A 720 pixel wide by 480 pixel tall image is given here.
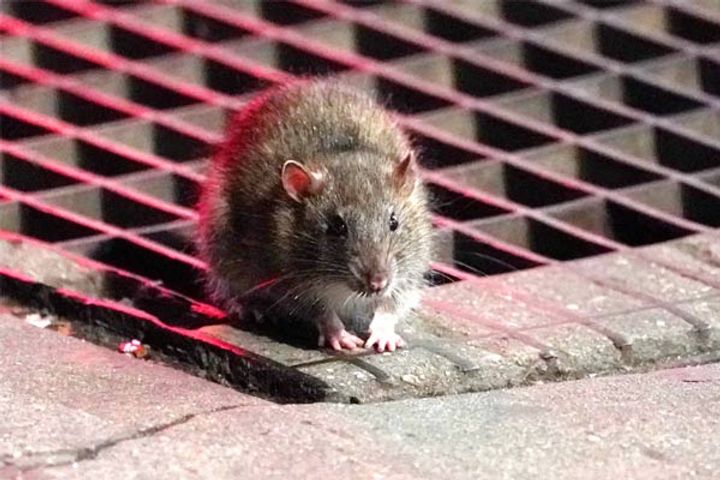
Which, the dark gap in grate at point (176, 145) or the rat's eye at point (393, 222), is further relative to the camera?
the dark gap in grate at point (176, 145)

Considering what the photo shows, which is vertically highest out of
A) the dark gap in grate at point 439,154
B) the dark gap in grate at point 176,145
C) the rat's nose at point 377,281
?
the rat's nose at point 377,281

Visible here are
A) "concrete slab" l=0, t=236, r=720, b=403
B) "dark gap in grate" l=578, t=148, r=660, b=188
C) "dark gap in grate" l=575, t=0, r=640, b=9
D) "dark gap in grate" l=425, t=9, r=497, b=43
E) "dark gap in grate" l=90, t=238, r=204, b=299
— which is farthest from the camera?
"dark gap in grate" l=575, t=0, r=640, b=9

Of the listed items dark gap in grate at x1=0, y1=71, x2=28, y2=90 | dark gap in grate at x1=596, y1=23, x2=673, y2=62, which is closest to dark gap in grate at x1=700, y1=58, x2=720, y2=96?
dark gap in grate at x1=596, y1=23, x2=673, y2=62

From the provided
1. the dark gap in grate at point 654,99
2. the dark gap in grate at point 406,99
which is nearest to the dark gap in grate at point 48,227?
the dark gap in grate at point 406,99

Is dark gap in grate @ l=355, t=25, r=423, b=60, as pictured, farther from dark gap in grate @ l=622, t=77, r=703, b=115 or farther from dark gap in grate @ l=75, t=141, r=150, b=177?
dark gap in grate @ l=75, t=141, r=150, b=177

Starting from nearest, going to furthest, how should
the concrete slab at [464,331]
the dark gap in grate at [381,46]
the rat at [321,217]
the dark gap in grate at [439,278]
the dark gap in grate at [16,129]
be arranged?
the concrete slab at [464,331] → the rat at [321,217] → the dark gap in grate at [439,278] → the dark gap in grate at [16,129] → the dark gap in grate at [381,46]

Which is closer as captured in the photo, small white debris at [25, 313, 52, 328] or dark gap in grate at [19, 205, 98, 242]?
small white debris at [25, 313, 52, 328]

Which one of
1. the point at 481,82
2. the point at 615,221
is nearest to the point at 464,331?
the point at 615,221

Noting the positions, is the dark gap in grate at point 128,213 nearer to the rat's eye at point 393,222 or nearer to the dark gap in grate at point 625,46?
the rat's eye at point 393,222
